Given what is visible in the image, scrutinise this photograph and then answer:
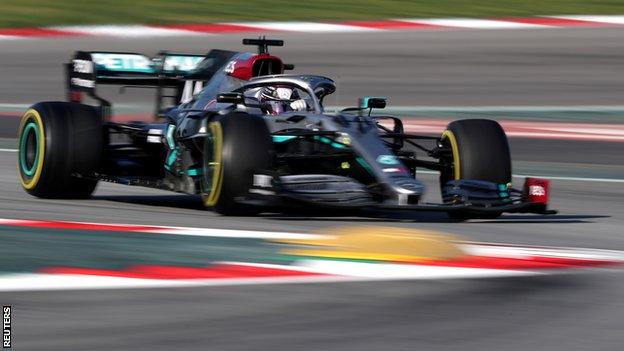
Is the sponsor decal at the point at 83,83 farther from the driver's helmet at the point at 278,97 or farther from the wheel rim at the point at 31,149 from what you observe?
the driver's helmet at the point at 278,97

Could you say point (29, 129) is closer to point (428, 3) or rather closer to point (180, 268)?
point (180, 268)

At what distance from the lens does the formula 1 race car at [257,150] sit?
337 inches

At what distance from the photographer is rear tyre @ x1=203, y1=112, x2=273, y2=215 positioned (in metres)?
8.49

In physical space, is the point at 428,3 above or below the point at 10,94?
above

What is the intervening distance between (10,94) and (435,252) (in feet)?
37.6

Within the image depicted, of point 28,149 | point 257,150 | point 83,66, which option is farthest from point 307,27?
point 257,150

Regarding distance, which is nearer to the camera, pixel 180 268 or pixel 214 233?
pixel 180 268

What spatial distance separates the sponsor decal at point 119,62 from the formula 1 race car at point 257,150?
0.04 feet

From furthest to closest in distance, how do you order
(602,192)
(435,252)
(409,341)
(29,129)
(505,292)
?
1. (602,192)
2. (29,129)
3. (435,252)
4. (505,292)
5. (409,341)

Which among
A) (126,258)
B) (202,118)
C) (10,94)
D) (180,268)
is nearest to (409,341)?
(180,268)

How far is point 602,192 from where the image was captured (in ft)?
37.8

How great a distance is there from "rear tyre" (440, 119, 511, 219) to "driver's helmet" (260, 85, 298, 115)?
1.20 metres

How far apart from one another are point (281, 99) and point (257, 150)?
3.81 ft

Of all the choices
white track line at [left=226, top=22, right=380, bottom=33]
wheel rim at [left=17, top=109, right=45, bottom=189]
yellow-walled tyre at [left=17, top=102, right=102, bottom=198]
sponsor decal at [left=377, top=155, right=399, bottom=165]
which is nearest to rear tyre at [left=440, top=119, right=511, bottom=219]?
sponsor decal at [left=377, top=155, right=399, bottom=165]
